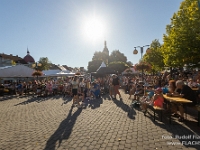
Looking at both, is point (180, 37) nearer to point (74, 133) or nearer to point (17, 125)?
point (74, 133)

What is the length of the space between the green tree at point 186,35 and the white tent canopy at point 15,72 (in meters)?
16.3

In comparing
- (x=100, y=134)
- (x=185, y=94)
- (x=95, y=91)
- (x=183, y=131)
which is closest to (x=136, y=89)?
(x=185, y=94)

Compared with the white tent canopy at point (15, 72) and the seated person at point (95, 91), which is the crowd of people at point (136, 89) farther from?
the white tent canopy at point (15, 72)

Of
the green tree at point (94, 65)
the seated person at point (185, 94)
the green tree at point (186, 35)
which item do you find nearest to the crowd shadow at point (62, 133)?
the seated person at point (185, 94)

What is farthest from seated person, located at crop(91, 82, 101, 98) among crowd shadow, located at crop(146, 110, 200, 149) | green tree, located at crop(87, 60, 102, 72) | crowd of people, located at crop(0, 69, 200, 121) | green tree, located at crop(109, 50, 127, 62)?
green tree, located at crop(109, 50, 127, 62)

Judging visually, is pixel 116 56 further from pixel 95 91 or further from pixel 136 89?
pixel 136 89

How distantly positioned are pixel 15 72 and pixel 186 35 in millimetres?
18003

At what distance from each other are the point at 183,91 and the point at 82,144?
4138mm

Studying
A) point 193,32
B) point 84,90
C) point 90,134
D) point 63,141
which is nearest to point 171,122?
point 90,134

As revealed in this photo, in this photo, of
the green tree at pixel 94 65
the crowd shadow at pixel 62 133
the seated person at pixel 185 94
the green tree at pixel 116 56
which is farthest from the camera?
the green tree at pixel 116 56

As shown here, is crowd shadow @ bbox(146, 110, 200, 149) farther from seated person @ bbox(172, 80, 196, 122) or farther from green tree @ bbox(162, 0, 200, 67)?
green tree @ bbox(162, 0, 200, 67)

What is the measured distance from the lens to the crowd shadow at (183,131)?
164 inches

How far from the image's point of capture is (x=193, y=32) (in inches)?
528

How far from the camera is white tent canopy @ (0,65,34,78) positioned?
1790 centimetres
